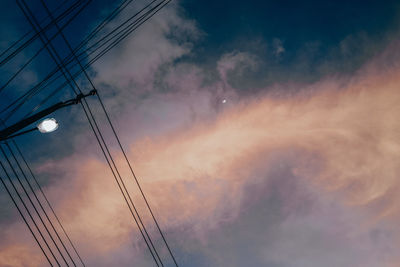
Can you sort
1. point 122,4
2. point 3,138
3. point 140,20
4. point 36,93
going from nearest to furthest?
point 3,138 → point 122,4 → point 140,20 → point 36,93

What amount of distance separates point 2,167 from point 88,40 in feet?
16.3

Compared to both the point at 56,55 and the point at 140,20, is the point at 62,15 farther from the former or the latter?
the point at 140,20

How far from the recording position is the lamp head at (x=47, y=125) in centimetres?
579

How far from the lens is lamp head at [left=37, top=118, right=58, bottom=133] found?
19.0 feet

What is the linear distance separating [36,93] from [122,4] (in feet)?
16.0

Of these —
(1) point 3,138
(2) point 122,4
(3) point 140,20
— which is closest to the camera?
(1) point 3,138

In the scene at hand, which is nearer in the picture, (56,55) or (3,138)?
(3,138)

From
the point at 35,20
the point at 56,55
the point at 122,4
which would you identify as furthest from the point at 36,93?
the point at 122,4

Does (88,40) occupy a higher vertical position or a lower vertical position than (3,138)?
higher

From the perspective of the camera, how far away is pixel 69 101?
5.86 meters

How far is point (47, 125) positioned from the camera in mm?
5836

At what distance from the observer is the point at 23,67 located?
29.3 ft

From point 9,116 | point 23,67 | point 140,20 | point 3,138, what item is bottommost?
point 3,138

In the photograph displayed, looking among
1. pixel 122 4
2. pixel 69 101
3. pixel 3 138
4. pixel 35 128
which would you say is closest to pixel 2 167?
pixel 3 138
